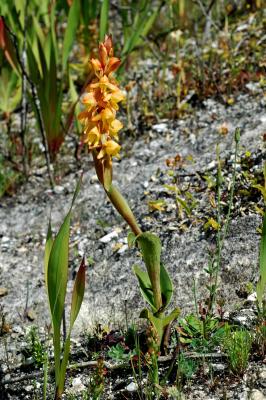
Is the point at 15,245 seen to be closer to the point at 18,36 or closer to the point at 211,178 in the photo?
the point at 211,178

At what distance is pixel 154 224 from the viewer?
9.94ft

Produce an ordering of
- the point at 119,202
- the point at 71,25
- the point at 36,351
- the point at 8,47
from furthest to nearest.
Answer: the point at 71,25
the point at 8,47
the point at 36,351
the point at 119,202

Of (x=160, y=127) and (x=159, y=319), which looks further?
(x=160, y=127)

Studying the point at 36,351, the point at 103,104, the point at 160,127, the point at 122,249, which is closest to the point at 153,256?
the point at 103,104

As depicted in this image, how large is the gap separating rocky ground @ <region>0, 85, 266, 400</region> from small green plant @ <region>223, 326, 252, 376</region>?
0.06m

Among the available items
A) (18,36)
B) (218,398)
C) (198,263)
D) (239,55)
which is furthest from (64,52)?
(218,398)

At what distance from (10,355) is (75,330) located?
0.29m

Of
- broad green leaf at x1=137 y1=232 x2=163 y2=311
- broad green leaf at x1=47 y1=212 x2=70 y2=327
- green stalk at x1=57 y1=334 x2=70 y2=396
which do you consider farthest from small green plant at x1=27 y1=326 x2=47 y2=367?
broad green leaf at x1=137 y1=232 x2=163 y2=311

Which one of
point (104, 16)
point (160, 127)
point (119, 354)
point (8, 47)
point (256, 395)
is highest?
point (104, 16)

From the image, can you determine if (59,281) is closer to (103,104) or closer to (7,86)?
(103,104)

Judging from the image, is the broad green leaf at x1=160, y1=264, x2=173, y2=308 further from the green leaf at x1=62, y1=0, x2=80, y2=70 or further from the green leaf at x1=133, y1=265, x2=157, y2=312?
the green leaf at x1=62, y1=0, x2=80, y2=70

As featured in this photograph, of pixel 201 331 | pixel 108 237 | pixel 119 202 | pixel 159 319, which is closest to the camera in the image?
pixel 119 202

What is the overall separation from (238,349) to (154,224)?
110 centimetres

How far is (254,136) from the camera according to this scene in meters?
3.32
